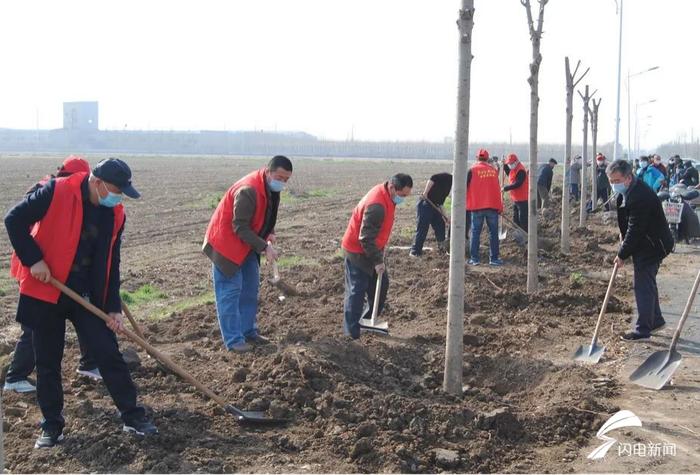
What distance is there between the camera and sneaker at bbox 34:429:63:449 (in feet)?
16.5

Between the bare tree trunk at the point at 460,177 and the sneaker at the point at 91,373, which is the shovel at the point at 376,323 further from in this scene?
the sneaker at the point at 91,373

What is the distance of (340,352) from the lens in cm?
677

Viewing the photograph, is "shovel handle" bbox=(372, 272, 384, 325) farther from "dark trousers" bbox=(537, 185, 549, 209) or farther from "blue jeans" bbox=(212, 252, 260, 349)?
"dark trousers" bbox=(537, 185, 549, 209)

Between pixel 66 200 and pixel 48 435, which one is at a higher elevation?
pixel 66 200

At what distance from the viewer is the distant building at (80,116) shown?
132 m

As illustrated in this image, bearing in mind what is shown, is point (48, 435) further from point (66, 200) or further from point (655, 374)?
point (655, 374)

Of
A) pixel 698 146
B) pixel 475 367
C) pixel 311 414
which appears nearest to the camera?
pixel 311 414

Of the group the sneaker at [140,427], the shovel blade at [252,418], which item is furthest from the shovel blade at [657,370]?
the sneaker at [140,427]

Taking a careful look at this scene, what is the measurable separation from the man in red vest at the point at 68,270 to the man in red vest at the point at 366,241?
2.88 m

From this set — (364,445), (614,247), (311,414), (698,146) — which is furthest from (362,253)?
(698,146)

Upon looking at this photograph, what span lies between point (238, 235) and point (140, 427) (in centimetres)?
232

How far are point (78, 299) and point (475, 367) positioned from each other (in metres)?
3.39

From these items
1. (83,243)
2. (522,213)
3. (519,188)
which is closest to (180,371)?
(83,243)

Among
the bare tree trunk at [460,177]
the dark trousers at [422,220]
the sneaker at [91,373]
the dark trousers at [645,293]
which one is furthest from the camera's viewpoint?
the dark trousers at [422,220]
